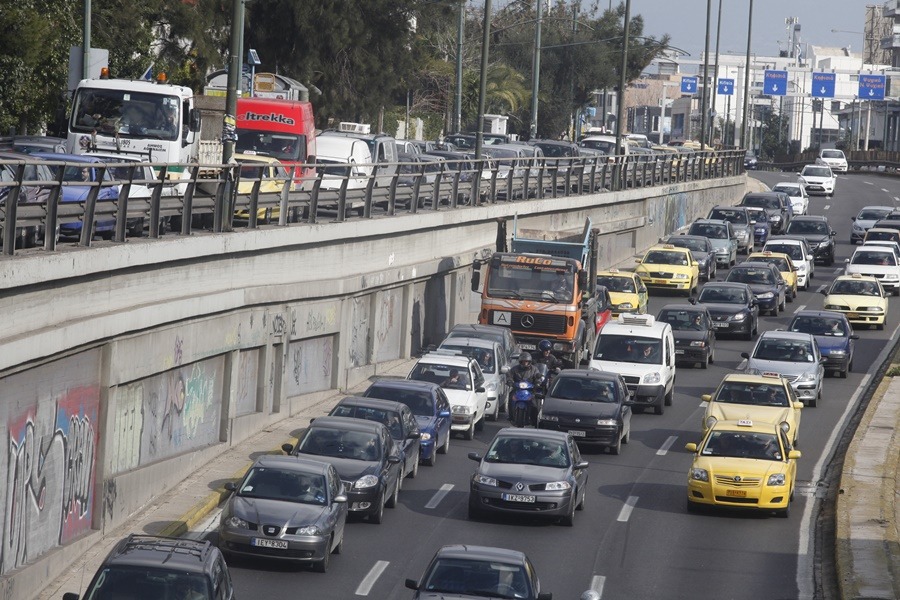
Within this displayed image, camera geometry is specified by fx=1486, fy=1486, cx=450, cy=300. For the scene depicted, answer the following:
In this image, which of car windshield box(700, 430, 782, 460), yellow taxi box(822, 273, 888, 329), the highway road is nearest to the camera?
the highway road

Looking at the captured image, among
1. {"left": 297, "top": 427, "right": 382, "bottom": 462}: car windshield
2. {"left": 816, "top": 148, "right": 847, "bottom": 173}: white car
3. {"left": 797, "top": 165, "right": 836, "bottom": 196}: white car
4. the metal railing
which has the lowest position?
{"left": 297, "top": 427, "right": 382, "bottom": 462}: car windshield

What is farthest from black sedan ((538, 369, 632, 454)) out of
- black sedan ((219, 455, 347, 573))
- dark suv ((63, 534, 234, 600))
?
dark suv ((63, 534, 234, 600))

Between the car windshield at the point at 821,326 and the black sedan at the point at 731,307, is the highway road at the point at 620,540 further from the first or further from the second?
the black sedan at the point at 731,307

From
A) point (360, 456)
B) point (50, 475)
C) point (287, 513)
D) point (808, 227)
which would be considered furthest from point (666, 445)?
point (808, 227)

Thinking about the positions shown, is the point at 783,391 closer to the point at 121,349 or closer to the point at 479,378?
the point at 479,378

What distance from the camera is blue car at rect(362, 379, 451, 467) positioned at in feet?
90.0

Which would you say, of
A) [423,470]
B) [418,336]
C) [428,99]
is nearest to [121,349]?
[423,470]

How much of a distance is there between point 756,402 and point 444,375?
6316 millimetres

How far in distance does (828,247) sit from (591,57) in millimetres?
41498

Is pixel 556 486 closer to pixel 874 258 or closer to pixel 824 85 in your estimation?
pixel 874 258

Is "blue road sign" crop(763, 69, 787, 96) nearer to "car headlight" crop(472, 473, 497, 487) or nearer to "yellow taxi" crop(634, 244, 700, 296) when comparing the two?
"yellow taxi" crop(634, 244, 700, 296)

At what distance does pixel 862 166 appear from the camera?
130m

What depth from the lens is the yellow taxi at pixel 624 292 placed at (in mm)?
42844

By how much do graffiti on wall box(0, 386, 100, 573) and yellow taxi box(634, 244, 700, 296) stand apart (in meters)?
30.3
